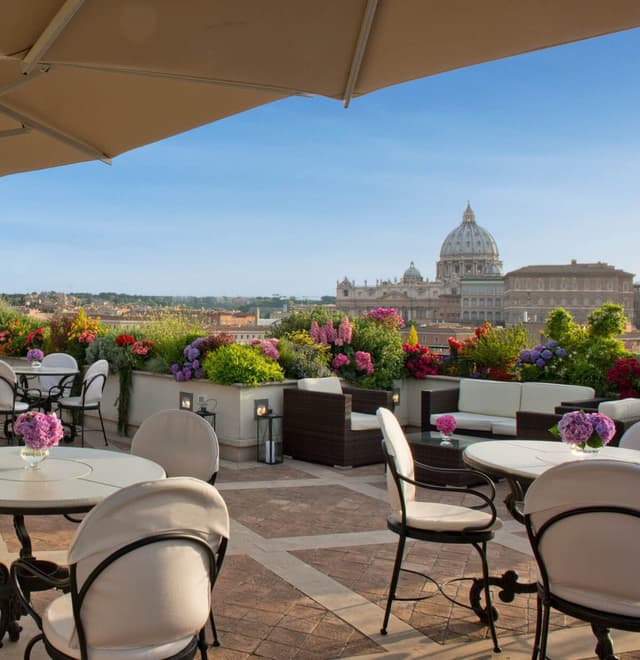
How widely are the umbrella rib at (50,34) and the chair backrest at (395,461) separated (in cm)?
216

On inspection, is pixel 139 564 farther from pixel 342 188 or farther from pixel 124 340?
pixel 342 188

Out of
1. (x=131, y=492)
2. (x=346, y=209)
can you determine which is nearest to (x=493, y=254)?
(x=346, y=209)

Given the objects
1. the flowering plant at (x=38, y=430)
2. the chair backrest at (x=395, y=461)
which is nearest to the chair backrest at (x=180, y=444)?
the flowering plant at (x=38, y=430)

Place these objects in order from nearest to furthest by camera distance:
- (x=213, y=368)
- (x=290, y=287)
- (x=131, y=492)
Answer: (x=131, y=492) < (x=213, y=368) < (x=290, y=287)

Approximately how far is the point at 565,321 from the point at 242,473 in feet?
13.1

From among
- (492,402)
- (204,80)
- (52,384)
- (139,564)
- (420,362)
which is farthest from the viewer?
(52,384)

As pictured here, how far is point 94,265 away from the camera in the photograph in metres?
27.6

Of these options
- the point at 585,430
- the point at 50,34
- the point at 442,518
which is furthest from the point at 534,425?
the point at 50,34

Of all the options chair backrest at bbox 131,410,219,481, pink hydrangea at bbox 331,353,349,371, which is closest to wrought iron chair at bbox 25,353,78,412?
pink hydrangea at bbox 331,353,349,371

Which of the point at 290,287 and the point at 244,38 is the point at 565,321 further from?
the point at 290,287

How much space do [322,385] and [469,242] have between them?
104 meters

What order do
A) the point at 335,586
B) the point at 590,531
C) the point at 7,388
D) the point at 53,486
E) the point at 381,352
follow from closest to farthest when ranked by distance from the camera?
1. the point at 590,531
2. the point at 53,486
3. the point at 335,586
4. the point at 7,388
5. the point at 381,352

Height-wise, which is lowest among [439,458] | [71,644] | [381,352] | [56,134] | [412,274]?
[439,458]

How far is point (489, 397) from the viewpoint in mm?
8039
